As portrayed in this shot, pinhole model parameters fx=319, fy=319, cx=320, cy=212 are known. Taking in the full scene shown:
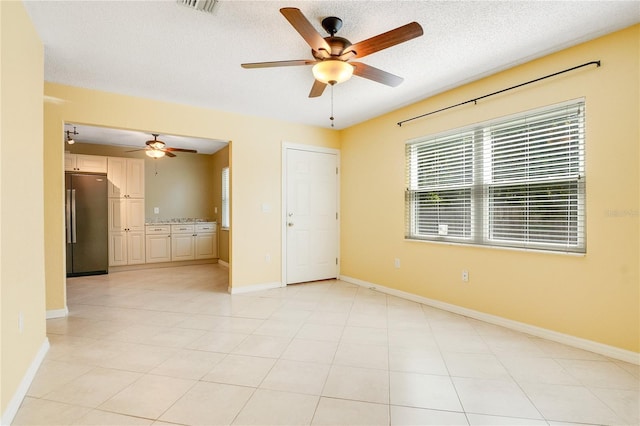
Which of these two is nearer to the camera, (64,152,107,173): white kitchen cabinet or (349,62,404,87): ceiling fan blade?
(349,62,404,87): ceiling fan blade

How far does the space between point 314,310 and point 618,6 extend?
363cm

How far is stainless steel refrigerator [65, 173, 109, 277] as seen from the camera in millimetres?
5379

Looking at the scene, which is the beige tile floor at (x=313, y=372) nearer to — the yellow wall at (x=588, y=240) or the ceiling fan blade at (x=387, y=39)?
the yellow wall at (x=588, y=240)

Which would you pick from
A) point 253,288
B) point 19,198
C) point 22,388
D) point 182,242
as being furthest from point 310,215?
point 22,388

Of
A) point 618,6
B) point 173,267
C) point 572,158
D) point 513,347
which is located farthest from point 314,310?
point 173,267

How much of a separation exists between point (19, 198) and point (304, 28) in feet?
6.71

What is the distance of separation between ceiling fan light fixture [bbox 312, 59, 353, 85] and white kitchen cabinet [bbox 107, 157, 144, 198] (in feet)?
17.8

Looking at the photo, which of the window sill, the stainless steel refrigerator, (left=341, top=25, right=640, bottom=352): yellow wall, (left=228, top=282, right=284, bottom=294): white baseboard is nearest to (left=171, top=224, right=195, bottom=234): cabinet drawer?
the stainless steel refrigerator

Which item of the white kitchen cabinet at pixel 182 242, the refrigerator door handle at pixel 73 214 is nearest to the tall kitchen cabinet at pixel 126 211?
the white kitchen cabinet at pixel 182 242

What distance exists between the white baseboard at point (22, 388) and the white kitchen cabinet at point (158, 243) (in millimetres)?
4001

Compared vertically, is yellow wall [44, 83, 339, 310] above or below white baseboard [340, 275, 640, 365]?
above

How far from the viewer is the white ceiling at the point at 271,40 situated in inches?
86.7

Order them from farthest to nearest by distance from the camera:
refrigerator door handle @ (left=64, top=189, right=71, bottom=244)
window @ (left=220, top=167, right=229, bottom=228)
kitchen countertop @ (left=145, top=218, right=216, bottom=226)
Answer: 1. window @ (left=220, top=167, right=229, bottom=228)
2. kitchen countertop @ (left=145, top=218, right=216, bottom=226)
3. refrigerator door handle @ (left=64, top=189, right=71, bottom=244)

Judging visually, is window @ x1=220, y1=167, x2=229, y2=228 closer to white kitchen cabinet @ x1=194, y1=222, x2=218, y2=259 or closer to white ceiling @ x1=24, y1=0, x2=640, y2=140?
white kitchen cabinet @ x1=194, y1=222, x2=218, y2=259
